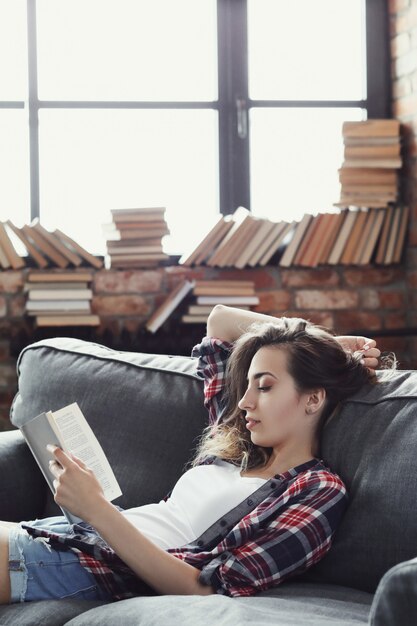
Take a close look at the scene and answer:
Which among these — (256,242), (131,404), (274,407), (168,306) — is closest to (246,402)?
(274,407)

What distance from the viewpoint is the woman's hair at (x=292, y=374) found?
6.31ft

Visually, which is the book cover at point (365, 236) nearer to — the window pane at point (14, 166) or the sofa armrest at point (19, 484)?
the window pane at point (14, 166)

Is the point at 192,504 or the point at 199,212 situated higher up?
the point at 199,212

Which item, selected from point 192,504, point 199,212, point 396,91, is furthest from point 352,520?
point 396,91

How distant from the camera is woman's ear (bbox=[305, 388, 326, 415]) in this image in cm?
191

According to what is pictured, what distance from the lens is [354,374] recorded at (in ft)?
Result: 6.44

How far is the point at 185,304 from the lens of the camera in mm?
3611

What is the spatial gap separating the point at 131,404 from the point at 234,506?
1.68ft

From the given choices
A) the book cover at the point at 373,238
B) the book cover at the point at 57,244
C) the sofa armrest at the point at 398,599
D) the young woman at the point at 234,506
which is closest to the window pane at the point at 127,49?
the book cover at the point at 57,244

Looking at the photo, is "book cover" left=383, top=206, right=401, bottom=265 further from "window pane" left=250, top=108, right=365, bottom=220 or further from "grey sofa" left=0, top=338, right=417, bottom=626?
"grey sofa" left=0, top=338, right=417, bottom=626

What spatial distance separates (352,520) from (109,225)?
79.5 inches

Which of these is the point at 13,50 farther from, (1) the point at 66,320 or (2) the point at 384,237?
(2) the point at 384,237

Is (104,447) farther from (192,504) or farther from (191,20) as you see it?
(191,20)

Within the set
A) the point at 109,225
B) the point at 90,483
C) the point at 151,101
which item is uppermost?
the point at 151,101
